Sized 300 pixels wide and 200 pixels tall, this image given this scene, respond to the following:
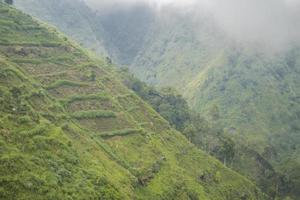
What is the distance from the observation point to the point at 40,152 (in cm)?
6544

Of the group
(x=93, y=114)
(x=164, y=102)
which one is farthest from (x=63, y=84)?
(x=164, y=102)

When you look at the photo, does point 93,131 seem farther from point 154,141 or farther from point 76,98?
point 154,141

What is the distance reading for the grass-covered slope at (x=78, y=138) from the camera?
6334 centimetres

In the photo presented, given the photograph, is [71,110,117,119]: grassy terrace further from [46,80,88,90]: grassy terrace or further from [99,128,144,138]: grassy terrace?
[46,80,88,90]: grassy terrace

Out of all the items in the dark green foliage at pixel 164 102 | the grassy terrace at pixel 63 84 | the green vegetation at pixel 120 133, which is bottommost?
the dark green foliage at pixel 164 102

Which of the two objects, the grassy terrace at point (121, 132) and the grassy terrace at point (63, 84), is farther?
the grassy terrace at point (63, 84)

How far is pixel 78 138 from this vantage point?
82.1 m

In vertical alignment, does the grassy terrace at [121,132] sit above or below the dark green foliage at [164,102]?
above

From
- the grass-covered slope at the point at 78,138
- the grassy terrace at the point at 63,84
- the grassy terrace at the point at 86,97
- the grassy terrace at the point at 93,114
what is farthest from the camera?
the grassy terrace at the point at 63,84

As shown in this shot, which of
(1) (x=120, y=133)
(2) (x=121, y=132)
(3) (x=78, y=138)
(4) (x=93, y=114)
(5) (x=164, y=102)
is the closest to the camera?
(3) (x=78, y=138)

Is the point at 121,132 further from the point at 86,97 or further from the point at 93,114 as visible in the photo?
the point at 86,97

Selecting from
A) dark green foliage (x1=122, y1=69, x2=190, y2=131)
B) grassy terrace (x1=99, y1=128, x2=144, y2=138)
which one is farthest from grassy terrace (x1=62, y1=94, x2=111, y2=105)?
dark green foliage (x1=122, y1=69, x2=190, y2=131)

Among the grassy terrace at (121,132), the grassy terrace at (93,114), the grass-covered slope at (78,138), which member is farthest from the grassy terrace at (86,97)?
the grassy terrace at (121,132)

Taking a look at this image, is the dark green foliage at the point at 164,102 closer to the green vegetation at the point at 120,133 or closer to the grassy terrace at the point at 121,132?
the grassy terrace at the point at 121,132
